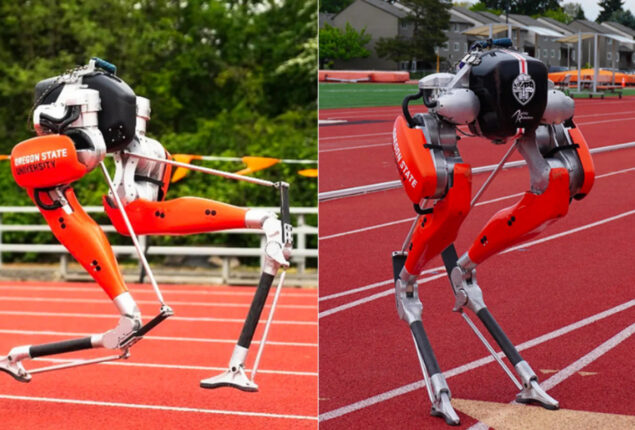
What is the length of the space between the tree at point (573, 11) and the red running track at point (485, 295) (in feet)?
1.07

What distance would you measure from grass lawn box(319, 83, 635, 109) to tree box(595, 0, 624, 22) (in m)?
0.28

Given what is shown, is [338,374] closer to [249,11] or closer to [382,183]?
[382,183]

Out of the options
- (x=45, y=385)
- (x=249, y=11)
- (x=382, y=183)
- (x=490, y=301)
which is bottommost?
(x=45, y=385)

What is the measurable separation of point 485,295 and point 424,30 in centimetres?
97

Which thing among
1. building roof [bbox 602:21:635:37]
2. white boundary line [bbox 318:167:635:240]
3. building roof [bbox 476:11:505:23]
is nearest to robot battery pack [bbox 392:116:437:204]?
white boundary line [bbox 318:167:635:240]

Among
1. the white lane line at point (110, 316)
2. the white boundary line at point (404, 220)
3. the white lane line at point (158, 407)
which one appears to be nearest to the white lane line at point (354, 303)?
the white boundary line at point (404, 220)

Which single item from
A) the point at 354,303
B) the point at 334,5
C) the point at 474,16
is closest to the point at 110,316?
the point at 354,303

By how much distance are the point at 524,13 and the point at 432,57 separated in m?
0.41

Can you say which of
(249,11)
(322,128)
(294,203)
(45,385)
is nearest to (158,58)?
(294,203)

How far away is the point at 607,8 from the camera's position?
367 cm

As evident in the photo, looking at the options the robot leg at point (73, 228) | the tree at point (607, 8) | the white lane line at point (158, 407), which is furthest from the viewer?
the white lane line at point (158, 407)

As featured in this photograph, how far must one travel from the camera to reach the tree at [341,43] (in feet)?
12.5

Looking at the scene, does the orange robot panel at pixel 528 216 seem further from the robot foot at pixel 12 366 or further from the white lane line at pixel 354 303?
the robot foot at pixel 12 366

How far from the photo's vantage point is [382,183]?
149 inches
